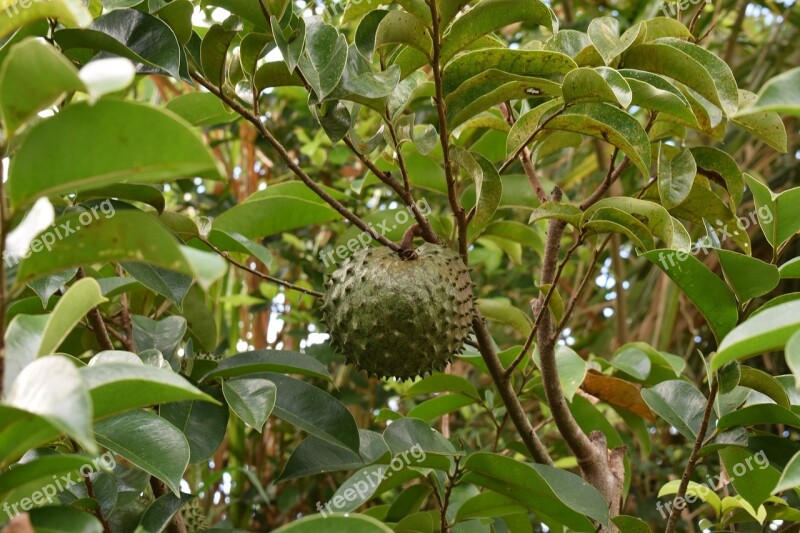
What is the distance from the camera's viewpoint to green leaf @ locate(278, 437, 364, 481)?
4.28 ft

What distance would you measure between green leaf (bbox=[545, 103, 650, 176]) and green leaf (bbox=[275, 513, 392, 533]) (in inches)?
26.4

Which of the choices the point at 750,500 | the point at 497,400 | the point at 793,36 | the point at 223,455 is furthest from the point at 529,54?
the point at 793,36

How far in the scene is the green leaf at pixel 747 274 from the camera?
3.40 ft

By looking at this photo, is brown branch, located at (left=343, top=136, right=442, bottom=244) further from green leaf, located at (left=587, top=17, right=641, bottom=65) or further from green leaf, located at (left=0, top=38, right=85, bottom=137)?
green leaf, located at (left=0, top=38, right=85, bottom=137)

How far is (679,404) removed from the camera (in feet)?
4.69

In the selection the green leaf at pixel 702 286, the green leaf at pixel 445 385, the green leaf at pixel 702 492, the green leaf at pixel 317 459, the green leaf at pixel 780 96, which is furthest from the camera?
the green leaf at pixel 445 385

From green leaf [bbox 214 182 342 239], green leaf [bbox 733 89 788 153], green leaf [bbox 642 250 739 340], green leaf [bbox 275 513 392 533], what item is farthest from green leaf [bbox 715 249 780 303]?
green leaf [bbox 214 182 342 239]

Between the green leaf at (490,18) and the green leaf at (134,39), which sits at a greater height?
the green leaf at (490,18)

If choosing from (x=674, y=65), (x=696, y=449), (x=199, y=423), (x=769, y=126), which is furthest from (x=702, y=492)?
(x=199, y=423)

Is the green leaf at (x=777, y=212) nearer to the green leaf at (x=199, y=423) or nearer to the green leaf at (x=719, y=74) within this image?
the green leaf at (x=719, y=74)

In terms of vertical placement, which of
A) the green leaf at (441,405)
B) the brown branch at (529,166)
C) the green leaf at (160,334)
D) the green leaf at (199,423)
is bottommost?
the green leaf at (441,405)

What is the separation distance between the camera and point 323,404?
1327 mm

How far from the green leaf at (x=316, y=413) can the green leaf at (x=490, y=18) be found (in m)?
0.56

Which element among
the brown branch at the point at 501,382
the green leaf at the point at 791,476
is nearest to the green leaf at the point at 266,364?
the brown branch at the point at 501,382
